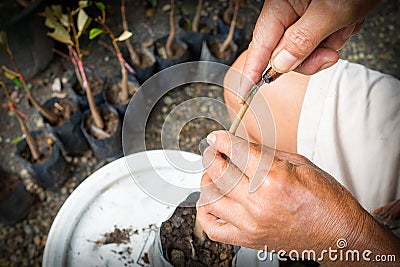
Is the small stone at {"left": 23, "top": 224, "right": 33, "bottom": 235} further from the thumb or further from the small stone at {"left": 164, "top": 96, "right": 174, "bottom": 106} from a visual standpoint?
the thumb

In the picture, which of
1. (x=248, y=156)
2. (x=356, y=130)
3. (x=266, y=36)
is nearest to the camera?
(x=248, y=156)

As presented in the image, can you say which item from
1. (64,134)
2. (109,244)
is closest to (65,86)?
(64,134)

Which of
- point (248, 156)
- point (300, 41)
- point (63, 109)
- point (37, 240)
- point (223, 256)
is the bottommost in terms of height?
point (37, 240)

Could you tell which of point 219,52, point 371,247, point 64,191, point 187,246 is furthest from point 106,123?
point 371,247

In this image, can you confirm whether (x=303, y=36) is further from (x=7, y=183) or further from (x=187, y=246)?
(x=7, y=183)

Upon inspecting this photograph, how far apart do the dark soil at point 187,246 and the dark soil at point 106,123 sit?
0.55 meters

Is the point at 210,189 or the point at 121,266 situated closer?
the point at 210,189

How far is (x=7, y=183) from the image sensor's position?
3.73 ft

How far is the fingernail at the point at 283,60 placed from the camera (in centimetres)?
65

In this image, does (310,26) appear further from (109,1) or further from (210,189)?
(109,1)

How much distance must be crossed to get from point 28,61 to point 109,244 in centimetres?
80

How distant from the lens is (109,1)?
1.64 metres

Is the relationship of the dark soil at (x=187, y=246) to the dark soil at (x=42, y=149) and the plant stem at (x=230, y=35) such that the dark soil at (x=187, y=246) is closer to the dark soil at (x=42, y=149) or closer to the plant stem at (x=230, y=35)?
the dark soil at (x=42, y=149)

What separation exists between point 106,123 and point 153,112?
210mm
